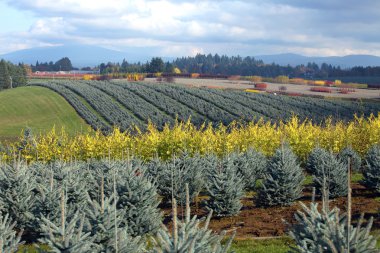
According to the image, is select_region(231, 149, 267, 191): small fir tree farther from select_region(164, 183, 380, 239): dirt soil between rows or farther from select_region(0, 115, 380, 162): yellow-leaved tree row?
select_region(0, 115, 380, 162): yellow-leaved tree row

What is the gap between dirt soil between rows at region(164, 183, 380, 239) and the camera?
562 inches

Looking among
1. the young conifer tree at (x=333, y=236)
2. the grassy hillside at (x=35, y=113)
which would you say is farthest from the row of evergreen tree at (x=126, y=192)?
the grassy hillside at (x=35, y=113)

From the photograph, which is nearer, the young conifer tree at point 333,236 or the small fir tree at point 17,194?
the young conifer tree at point 333,236

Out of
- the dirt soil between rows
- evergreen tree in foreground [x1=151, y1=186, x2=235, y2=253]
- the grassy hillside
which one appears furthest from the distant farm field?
evergreen tree in foreground [x1=151, y1=186, x2=235, y2=253]

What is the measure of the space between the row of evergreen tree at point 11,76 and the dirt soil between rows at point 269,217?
104585 millimetres

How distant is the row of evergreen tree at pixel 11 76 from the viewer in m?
115

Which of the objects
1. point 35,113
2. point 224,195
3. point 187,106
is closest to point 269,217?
point 224,195

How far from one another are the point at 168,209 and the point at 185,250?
11.8 meters

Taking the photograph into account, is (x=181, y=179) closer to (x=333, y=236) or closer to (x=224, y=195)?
(x=224, y=195)

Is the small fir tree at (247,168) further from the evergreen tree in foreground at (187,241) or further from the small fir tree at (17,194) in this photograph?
the evergreen tree in foreground at (187,241)

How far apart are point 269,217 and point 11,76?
11414 centimetres

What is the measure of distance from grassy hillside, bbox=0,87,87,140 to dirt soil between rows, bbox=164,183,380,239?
43.6 m

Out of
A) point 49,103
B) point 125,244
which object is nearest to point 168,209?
point 125,244

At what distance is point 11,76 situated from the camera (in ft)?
389
